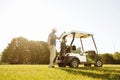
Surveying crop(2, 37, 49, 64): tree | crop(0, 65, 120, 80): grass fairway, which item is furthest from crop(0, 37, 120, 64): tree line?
crop(0, 65, 120, 80): grass fairway

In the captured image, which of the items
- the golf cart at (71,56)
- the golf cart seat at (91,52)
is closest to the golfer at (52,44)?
the golf cart at (71,56)

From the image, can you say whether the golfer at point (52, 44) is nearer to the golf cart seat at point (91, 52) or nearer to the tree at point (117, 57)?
the golf cart seat at point (91, 52)

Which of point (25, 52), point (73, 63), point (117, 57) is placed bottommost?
point (73, 63)

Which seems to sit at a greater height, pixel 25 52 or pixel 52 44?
pixel 25 52

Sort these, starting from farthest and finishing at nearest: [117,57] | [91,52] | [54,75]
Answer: [117,57] < [91,52] < [54,75]

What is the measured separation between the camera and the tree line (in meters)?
49.3

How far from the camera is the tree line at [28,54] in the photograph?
162ft

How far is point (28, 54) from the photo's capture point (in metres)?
50.1

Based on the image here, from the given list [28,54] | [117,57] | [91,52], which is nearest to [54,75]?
[91,52]

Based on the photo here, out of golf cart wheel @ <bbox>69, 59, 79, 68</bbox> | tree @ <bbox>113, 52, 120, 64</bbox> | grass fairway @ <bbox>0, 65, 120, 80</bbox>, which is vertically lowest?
grass fairway @ <bbox>0, 65, 120, 80</bbox>

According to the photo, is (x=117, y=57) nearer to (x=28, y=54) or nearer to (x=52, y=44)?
(x=28, y=54)

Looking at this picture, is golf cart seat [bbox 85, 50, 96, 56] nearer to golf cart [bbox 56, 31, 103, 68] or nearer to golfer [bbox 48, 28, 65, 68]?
golf cart [bbox 56, 31, 103, 68]

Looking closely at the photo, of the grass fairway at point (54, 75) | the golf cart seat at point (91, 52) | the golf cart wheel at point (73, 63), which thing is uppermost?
the golf cart seat at point (91, 52)

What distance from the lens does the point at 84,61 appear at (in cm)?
1559
